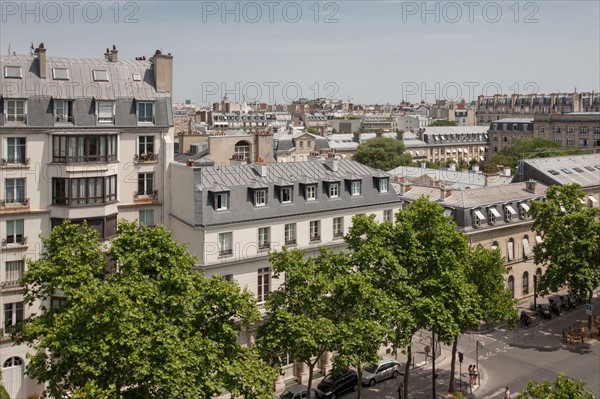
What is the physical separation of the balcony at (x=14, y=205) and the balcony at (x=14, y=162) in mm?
1818

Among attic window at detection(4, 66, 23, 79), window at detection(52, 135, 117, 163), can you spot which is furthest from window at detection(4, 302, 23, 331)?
attic window at detection(4, 66, 23, 79)

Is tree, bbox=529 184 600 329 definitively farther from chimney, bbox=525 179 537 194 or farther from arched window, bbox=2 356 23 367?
arched window, bbox=2 356 23 367

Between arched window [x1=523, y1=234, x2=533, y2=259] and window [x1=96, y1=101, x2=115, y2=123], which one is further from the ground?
window [x1=96, y1=101, x2=115, y2=123]

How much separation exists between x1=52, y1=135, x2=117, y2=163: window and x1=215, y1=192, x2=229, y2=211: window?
672 cm

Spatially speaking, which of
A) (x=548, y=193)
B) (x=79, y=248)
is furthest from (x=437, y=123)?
(x=79, y=248)

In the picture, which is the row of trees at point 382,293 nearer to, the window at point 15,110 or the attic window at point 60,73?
the window at point 15,110

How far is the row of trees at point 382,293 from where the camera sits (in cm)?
2875

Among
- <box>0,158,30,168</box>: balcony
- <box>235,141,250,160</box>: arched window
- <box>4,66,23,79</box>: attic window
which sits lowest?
<box>0,158,30,168</box>: balcony

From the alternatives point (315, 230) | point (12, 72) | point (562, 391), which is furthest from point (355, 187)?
point (562, 391)

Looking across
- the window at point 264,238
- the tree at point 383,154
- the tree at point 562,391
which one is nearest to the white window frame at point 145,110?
the window at point 264,238

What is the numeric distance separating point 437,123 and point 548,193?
497ft

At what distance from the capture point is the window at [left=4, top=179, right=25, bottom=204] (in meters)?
34.3

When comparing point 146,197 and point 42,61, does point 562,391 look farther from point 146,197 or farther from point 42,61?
point 42,61

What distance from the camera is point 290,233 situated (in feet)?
128
